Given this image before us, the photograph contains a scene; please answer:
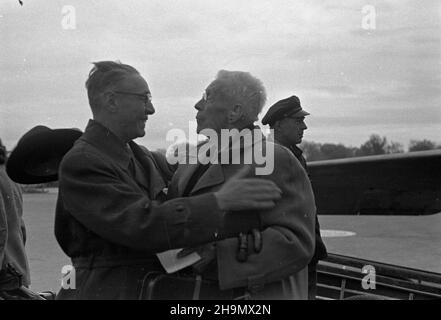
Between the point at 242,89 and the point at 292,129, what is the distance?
1.44 metres

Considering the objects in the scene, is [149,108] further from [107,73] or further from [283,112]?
[283,112]

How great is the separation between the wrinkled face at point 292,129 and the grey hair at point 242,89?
1.24m

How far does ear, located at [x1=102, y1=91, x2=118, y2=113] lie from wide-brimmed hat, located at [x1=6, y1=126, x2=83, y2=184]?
0.61 ft

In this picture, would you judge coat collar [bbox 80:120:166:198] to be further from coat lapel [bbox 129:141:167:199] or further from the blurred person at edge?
the blurred person at edge

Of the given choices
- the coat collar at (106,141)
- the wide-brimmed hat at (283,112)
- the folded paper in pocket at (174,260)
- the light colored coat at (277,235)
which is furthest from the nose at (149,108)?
the wide-brimmed hat at (283,112)

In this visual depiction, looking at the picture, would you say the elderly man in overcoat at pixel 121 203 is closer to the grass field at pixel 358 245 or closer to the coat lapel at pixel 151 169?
the coat lapel at pixel 151 169

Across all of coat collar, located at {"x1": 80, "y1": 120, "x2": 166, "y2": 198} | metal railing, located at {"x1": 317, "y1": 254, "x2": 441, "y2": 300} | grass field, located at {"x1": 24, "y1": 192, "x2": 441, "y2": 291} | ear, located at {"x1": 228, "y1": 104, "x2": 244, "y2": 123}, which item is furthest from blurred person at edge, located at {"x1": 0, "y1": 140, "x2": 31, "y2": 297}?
ear, located at {"x1": 228, "y1": 104, "x2": 244, "y2": 123}

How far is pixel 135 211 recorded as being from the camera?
154 centimetres

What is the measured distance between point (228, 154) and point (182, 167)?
0.16 metres

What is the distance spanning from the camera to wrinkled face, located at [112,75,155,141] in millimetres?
1671

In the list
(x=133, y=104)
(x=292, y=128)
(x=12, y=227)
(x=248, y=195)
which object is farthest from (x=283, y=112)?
(x=12, y=227)

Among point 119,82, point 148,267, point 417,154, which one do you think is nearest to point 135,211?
point 148,267

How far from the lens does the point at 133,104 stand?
1686mm
